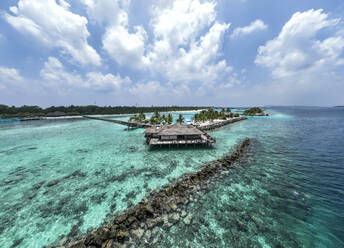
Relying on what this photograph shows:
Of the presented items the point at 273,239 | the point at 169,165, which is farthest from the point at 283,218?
the point at 169,165

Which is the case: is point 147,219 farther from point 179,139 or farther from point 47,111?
point 47,111

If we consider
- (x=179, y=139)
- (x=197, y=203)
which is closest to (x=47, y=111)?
(x=179, y=139)

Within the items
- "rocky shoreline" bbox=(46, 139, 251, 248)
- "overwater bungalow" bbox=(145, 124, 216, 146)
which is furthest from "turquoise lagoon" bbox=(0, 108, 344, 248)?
"overwater bungalow" bbox=(145, 124, 216, 146)

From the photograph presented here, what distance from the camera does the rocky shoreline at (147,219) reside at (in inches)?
322

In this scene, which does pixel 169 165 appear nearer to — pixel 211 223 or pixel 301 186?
pixel 211 223

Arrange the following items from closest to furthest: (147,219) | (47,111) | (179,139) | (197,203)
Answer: (147,219) < (197,203) < (179,139) < (47,111)

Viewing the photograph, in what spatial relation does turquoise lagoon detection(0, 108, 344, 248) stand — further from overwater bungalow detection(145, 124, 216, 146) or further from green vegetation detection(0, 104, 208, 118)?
green vegetation detection(0, 104, 208, 118)

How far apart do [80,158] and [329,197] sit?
1424 inches

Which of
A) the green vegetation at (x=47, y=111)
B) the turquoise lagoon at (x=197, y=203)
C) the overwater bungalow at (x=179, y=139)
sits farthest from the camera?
the green vegetation at (x=47, y=111)

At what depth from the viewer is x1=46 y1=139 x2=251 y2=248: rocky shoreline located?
8.19 meters

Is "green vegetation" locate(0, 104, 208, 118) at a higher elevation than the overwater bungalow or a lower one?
higher

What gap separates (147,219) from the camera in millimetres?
9828

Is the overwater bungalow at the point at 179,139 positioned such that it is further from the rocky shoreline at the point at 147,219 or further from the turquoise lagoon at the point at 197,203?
the rocky shoreline at the point at 147,219

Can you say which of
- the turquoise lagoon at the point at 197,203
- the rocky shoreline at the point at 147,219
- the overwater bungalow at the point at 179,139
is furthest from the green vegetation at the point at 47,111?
the rocky shoreline at the point at 147,219
